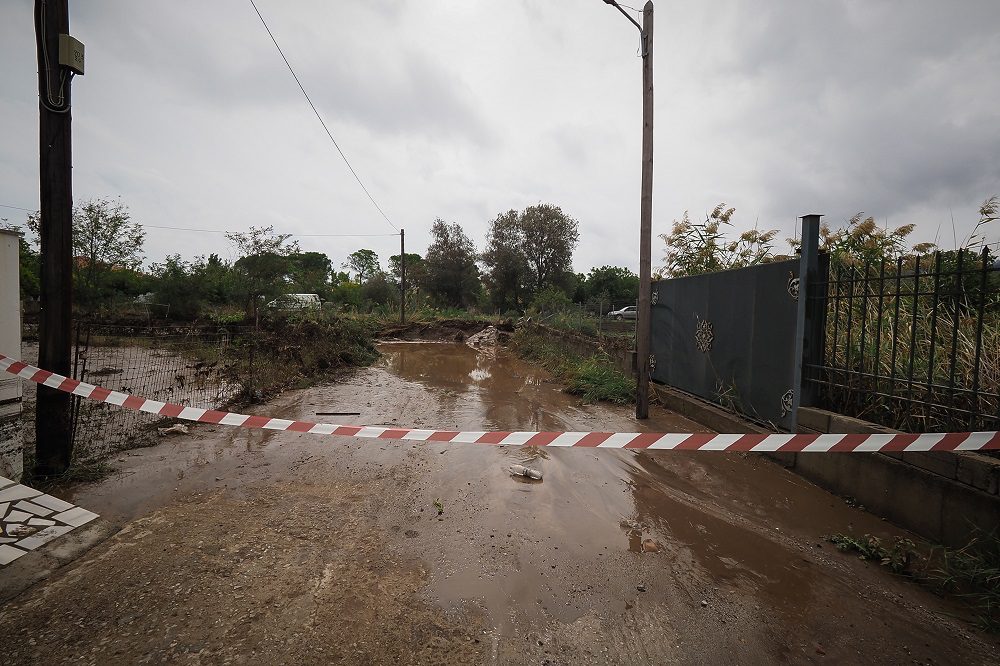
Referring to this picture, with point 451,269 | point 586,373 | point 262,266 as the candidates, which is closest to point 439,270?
point 451,269

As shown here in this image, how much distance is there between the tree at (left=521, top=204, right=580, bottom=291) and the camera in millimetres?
32500

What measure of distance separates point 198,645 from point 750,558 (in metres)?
3.32

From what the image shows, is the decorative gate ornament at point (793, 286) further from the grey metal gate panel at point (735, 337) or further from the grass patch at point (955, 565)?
the grass patch at point (955, 565)

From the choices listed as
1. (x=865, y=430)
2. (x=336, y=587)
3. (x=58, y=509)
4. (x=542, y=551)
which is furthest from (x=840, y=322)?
(x=58, y=509)

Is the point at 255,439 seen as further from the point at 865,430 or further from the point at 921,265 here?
the point at 921,265

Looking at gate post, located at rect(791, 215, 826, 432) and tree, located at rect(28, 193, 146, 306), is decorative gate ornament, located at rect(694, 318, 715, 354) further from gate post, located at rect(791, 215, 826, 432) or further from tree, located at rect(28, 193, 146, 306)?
tree, located at rect(28, 193, 146, 306)

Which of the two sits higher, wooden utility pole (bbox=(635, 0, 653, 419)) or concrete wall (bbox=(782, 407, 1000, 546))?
wooden utility pole (bbox=(635, 0, 653, 419))

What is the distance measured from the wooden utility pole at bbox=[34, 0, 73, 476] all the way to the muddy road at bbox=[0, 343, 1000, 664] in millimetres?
666

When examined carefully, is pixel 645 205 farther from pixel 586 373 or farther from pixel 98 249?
pixel 98 249

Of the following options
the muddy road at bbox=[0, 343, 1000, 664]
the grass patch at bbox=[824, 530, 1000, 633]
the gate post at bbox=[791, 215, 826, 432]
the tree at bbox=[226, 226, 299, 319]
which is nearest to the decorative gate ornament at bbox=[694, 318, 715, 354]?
the gate post at bbox=[791, 215, 826, 432]

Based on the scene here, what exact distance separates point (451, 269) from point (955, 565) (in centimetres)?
3281

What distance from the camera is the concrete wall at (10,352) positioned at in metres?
3.63

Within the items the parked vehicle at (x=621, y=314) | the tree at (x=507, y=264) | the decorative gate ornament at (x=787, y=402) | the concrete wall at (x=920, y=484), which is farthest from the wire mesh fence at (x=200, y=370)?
the tree at (x=507, y=264)

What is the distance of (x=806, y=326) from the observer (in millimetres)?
4652
